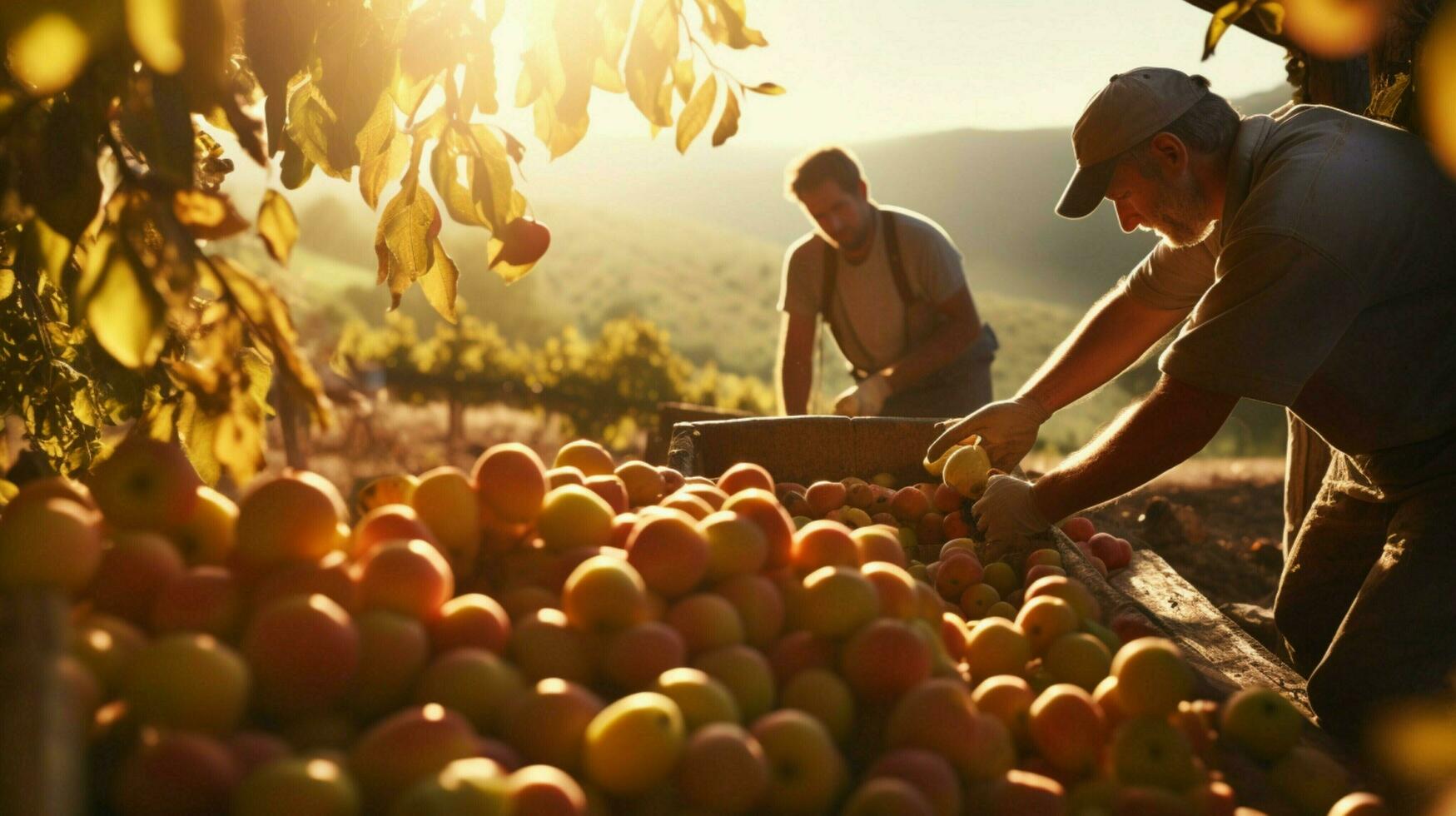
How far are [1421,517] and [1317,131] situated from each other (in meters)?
0.92

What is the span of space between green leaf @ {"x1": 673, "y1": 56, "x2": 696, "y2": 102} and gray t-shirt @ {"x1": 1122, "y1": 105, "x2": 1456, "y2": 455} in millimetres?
1160

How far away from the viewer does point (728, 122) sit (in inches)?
75.6

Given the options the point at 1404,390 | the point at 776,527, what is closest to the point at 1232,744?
the point at 776,527

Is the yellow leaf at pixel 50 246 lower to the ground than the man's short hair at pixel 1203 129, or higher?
lower

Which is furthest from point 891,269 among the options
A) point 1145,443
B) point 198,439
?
point 198,439

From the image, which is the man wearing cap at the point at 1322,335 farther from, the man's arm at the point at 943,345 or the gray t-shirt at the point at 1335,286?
the man's arm at the point at 943,345

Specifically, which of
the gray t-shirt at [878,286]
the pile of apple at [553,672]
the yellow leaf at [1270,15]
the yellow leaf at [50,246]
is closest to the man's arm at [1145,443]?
the pile of apple at [553,672]

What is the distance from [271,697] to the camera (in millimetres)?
1066

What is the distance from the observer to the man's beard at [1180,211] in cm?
259

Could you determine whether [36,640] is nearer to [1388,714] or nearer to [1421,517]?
[1388,714]

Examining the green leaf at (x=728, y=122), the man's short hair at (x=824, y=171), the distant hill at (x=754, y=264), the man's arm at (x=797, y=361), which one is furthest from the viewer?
the distant hill at (x=754, y=264)

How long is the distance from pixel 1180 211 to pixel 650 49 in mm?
1570

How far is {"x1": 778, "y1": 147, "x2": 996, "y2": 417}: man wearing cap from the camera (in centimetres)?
485

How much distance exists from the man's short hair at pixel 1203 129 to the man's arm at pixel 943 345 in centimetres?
232
